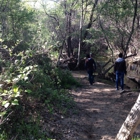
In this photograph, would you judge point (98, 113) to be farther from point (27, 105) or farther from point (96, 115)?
point (27, 105)

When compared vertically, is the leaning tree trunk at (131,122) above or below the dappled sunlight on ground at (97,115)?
above

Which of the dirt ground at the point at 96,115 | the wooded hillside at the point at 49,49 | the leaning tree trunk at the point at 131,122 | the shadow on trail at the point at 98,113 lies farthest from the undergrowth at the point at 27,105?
the leaning tree trunk at the point at 131,122

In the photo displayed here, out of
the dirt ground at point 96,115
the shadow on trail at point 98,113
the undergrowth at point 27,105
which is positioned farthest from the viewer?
the shadow on trail at point 98,113

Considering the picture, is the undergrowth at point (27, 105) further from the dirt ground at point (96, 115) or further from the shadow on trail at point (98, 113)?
the shadow on trail at point (98, 113)

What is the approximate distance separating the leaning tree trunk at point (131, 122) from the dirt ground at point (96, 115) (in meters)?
1.49

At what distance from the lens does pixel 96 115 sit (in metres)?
8.50

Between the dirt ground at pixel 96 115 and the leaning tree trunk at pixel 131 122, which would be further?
the dirt ground at pixel 96 115

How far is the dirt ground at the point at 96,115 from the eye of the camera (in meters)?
6.87

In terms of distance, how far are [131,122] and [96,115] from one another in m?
3.50

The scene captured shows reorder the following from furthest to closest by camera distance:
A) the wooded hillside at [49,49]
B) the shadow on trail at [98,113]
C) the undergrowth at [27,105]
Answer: the shadow on trail at [98,113], the wooded hillside at [49,49], the undergrowth at [27,105]

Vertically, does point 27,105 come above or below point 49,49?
below

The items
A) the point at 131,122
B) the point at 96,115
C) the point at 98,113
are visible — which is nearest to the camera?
the point at 131,122

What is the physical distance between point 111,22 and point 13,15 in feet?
23.6

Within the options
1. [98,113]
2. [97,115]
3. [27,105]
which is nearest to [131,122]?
[27,105]
